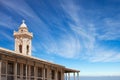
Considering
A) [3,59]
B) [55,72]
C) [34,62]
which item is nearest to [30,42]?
[55,72]

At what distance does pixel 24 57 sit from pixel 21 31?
105 feet

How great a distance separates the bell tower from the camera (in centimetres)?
6200

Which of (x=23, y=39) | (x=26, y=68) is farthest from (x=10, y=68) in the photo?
(x=23, y=39)

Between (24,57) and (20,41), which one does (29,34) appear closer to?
(20,41)

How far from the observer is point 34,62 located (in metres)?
34.6

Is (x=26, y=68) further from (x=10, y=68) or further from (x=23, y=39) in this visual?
(x=23, y=39)

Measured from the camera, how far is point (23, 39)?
203 feet

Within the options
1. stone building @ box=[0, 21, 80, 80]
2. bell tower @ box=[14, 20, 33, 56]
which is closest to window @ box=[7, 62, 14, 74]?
stone building @ box=[0, 21, 80, 80]

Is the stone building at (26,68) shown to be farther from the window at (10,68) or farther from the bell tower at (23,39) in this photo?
the bell tower at (23,39)

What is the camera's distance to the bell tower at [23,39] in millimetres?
62000

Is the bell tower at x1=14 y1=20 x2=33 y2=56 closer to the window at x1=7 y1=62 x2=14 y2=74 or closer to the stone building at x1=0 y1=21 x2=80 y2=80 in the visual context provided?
the stone building at x1=0 y1=21 x2=80 y2=80

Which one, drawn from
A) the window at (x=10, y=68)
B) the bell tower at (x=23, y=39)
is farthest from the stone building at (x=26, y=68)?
the bell tower at (x=23, y=39)

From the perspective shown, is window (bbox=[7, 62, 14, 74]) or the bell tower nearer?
window (bbox=[7, 62, 14, 74])

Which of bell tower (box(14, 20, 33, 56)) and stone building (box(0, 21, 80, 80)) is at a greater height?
bell tower (box(14, 20, 33, 56))
